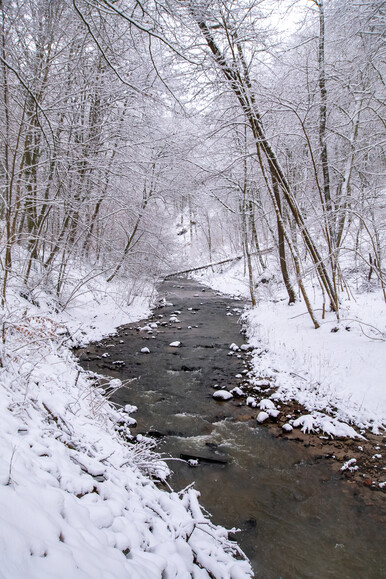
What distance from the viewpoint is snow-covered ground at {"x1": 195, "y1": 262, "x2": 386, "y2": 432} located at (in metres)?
4.80

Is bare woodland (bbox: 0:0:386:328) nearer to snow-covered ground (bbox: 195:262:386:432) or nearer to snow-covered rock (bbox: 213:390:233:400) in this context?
snow-covered ground (bbox: 195:262:386:432)

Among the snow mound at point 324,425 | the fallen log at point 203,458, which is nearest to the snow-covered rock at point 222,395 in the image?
the snow mound at point 324,425

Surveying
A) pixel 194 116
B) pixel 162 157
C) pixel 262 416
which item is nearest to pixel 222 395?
pixel 262 416

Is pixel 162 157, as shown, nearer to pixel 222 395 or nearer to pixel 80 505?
pixel 222 395

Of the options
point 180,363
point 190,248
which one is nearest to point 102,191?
point 180,363

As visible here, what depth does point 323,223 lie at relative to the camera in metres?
6.15

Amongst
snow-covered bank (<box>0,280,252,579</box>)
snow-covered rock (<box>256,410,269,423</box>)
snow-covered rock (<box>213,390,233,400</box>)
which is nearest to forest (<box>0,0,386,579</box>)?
snow-covered bank (<box>0,280,252,579</box>)

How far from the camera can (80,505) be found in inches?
70.9

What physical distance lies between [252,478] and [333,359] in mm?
3139

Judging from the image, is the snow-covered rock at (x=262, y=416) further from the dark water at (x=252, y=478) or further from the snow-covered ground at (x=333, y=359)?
the snow-covered ground at (x=333, y=359)

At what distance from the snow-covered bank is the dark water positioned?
49 centimetres

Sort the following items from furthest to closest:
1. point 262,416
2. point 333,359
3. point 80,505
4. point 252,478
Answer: point 333,359 < point 262,416 < point 252,478 < point 80,505

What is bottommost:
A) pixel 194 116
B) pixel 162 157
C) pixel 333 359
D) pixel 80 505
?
pixel 333 359

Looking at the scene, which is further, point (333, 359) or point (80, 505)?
point (333, 359)
